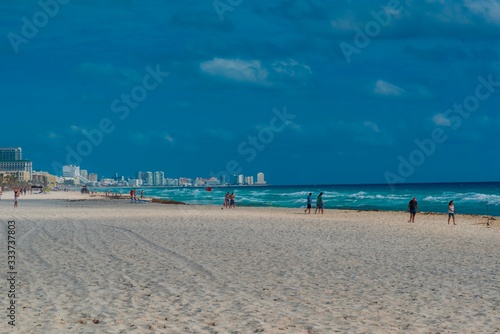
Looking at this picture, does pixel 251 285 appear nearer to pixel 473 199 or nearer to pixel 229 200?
pixel 229 200

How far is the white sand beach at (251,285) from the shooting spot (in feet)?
27.0

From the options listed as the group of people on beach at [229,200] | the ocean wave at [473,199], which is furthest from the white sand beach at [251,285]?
the ocean wave at [473,199]

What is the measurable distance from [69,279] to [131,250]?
4.97m

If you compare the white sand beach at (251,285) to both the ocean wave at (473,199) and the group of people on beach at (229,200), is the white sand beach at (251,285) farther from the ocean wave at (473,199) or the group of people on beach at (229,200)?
the ocean wave at (473,199)

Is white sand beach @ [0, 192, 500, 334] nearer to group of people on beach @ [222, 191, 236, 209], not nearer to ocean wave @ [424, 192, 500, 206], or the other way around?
group of people on beach @ [222, 191, 236, 209]

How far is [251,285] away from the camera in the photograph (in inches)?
440

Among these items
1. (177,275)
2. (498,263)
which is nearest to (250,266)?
(177,275)

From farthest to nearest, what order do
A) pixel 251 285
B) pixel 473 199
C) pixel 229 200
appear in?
pixel 473 199
pixel 229 200
pixel 251 285

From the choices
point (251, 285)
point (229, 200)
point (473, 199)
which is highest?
point (229, 200)

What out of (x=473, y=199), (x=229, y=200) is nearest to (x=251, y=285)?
(x=229, y=200)

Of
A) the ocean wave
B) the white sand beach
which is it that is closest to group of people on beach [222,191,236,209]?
the ocean wave

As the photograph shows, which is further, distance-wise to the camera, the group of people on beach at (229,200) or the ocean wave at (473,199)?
the ocean wave at (473,199)

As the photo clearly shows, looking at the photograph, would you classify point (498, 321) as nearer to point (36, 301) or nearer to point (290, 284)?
point (290, 284)

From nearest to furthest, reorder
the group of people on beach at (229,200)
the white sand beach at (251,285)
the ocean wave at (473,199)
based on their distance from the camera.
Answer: the white sand beach at (251,285) < the group of people on beach at (229,200) < the ocean wave at (473,199)
